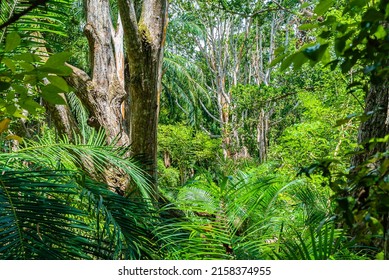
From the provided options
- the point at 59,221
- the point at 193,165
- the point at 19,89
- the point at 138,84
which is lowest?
the point at 59,221

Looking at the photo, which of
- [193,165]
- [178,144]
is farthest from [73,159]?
[178,144]

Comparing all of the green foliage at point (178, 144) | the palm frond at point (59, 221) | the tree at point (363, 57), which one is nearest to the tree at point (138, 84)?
the palm frond at point (59, 221)

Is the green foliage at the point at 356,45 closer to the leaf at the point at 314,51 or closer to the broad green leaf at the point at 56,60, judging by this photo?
the leaf at the point at 314,51

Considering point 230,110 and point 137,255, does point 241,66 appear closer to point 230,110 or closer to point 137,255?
point 230,110

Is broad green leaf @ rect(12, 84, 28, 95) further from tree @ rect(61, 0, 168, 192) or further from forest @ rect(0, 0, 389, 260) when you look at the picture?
tree @ rect(61, 0, 168, 192)

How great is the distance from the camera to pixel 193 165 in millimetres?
1903

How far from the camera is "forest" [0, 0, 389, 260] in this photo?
51 cm

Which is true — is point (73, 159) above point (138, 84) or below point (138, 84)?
below

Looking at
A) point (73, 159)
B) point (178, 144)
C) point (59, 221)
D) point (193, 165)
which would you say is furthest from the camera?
point (178, 144)

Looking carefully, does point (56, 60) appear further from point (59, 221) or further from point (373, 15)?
point (59, 221)

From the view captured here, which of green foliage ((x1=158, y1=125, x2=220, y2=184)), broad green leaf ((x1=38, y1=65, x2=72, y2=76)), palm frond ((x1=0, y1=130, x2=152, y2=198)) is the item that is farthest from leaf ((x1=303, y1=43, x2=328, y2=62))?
green foliage ((x1=158, y1=125, x2=220, y2=184))

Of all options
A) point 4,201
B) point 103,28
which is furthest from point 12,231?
point 103,28

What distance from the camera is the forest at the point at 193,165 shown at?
0.51 m

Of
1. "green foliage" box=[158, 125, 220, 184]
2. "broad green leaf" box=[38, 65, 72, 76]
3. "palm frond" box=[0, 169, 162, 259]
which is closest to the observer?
"broad green leaf" box=[38, 65, 72, 76]
